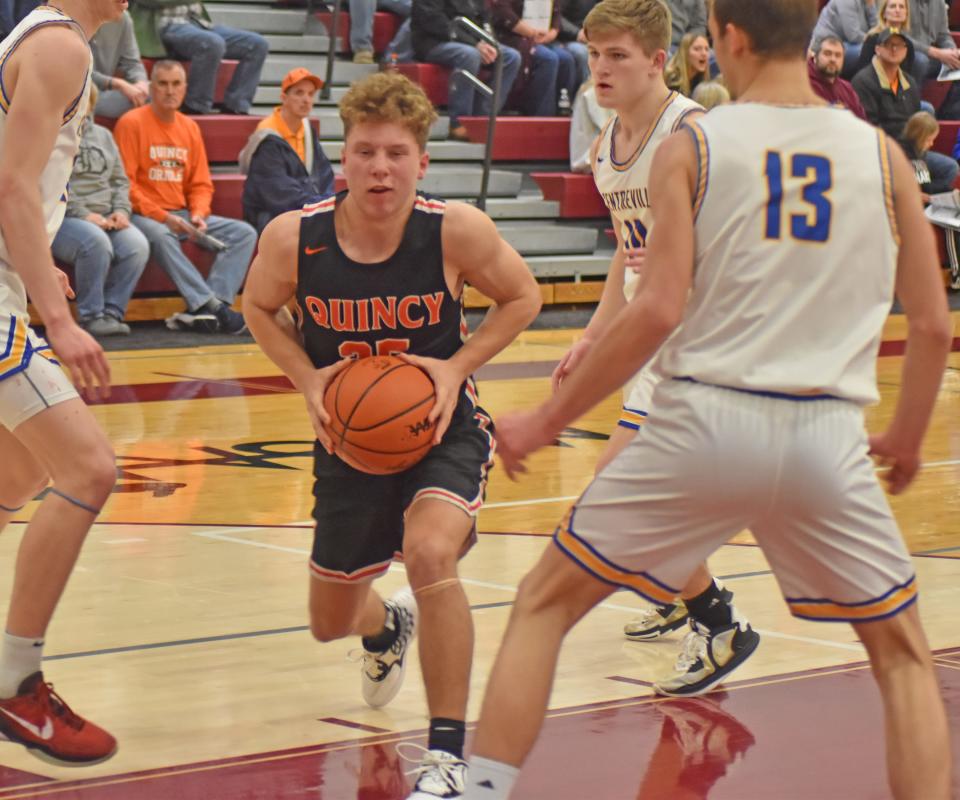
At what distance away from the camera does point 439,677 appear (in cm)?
360

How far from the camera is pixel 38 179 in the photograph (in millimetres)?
3744

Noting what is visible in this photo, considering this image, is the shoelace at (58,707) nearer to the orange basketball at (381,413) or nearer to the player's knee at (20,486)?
the player's knee at (20,486)

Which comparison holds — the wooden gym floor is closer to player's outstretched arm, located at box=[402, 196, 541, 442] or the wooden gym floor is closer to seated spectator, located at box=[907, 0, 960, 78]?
player's outstretched arm, located at box=[402, 196, 541, 442]

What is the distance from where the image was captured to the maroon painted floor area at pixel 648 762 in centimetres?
354

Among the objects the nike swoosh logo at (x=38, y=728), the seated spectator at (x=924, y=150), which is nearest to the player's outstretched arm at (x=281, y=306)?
the nike swoosh logo at (x=38, y=728)

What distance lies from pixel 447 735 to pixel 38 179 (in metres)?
1.46

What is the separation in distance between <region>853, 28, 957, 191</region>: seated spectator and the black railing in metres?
3.54

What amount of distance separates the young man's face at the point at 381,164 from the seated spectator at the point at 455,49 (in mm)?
10097

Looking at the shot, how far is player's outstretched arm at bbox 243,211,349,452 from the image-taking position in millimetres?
3916

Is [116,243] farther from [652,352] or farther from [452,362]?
[652,352]

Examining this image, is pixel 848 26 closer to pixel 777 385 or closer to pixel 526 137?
pixel 526 137

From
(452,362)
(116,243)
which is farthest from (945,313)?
(116,243)

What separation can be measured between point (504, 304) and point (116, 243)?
7.42 meters

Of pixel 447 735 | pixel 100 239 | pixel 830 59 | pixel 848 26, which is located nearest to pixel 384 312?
pixel 447 735
